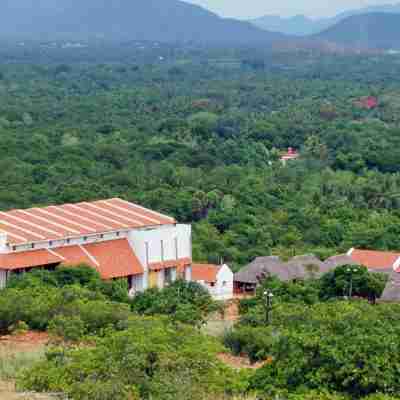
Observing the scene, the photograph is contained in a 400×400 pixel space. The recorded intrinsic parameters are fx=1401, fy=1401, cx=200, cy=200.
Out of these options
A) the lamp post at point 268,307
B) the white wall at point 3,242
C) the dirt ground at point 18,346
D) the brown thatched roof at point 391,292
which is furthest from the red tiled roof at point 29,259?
the brown thatched roof at point 391,292

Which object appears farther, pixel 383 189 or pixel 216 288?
pixel 383 189

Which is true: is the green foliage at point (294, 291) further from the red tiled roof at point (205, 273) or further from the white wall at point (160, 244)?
the white wall at point (160, 244)

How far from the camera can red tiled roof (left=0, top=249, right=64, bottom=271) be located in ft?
109

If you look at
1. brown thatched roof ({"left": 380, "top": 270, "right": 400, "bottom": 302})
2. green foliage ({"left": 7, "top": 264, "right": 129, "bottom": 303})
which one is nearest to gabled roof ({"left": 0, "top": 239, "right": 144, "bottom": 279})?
green foliage ({"left": 7, "top": 264, "right": 129, "bottom": 303})

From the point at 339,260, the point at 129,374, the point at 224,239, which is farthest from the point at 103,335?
the point at 224,239

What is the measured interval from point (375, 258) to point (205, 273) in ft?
17.2

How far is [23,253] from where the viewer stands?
111 feet

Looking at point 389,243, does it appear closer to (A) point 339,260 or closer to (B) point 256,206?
(A) point 339,260

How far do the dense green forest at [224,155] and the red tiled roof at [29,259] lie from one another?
7903 millimetres

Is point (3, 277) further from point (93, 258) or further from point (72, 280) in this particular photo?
point (93, 258)

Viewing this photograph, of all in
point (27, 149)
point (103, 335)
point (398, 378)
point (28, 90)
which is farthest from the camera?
point (28, 90)

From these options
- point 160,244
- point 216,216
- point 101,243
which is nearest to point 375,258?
point 160,244

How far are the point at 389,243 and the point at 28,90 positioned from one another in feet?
289

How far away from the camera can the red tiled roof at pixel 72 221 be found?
1369 inches
